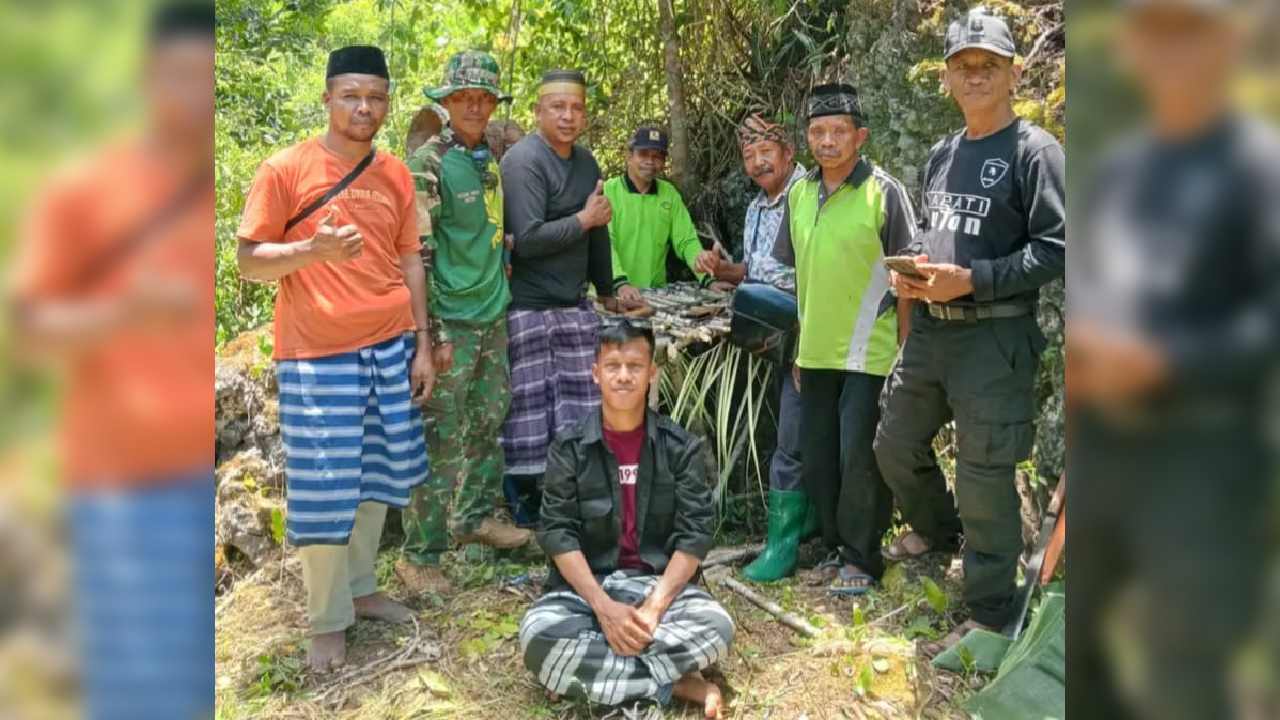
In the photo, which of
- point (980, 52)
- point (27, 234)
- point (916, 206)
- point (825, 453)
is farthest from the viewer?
point (916, 206)

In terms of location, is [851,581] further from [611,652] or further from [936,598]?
[611,652]

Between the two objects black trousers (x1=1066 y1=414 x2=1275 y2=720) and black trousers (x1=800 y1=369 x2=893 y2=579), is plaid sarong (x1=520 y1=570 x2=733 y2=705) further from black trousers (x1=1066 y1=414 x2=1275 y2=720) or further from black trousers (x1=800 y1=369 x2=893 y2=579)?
black trousers (x1=1066 y1=414 x2=1275 y2=720)

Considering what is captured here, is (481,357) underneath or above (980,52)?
underneath

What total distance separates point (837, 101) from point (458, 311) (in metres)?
1.68

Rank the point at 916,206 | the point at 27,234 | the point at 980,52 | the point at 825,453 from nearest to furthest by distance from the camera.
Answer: the point at 27,234 → the point at 980,52 → the point at 825,453 → the point at 916,206

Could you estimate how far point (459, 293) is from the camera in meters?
4.26

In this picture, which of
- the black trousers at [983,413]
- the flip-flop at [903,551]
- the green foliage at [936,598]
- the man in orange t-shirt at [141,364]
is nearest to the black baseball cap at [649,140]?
the black trousers at [983,413]

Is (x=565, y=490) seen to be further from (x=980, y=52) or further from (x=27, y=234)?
(x=27, y=234)

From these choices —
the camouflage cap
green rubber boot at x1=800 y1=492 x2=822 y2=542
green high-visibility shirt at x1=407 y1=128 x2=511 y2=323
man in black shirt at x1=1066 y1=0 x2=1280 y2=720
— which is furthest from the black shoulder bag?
man in black shirt at x1=1066 y1=0 x2=1280 y2=720

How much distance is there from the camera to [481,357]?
4.42 m

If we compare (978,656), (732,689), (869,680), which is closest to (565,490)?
(732,689)

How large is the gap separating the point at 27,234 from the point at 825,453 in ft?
12.6

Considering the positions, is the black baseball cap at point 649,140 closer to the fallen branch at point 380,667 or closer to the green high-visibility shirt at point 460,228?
the green high-visibility shirt at point 460,228

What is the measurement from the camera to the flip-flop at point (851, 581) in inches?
160
